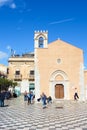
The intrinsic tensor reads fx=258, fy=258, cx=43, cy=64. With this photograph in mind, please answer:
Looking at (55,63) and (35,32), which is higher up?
(35,32)

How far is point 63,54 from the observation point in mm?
31469

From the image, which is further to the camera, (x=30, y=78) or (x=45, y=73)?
(x=30, y=78)

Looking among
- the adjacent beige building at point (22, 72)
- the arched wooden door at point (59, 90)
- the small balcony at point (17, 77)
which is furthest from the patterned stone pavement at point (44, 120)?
the small balcony at point (17, 77)

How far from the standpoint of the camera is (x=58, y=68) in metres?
31.1

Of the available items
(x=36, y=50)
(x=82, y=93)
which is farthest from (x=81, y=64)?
(x=36, y=50)

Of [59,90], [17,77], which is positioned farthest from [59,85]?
[17,77]

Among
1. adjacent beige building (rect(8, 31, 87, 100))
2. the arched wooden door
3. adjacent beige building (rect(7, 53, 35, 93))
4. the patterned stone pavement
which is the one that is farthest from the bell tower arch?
adjacent beige building (rect(7, 53, 35, 93))

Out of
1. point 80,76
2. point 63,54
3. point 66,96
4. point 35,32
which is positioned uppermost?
point 35,32

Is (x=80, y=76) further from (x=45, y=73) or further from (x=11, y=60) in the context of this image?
(x=11, y=60)

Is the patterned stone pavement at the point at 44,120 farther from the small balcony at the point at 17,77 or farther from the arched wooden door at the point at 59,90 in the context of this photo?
the small balcony at the point at 17,77

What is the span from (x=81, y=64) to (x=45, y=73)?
4487 mm

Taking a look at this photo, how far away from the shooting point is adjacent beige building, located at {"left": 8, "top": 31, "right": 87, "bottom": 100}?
3066cm

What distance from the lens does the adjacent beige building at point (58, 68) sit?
101ft

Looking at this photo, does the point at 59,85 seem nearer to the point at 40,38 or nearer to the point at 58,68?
the point at 58,68
